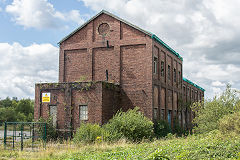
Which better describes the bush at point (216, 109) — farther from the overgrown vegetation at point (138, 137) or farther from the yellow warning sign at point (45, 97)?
the yellow warning sign at point (45, 97)

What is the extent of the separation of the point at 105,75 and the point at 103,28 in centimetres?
450

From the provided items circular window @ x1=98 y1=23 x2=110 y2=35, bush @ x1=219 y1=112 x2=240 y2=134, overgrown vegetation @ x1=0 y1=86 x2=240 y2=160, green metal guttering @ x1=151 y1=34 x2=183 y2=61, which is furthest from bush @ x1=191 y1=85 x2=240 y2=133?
circular window @ x1=98 y1=23 x2=110 y2=35

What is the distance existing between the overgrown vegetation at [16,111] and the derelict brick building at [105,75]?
26.7 metres

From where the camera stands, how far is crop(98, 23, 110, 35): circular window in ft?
89.6

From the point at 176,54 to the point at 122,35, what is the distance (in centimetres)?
1007

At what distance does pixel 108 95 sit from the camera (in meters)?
24.1

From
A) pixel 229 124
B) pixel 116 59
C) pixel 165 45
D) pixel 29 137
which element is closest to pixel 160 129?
pixel 116 59

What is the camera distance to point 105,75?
26.9 metres

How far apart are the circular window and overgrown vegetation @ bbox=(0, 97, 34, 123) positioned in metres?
30.2

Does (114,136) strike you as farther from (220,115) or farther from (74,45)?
(74,45)

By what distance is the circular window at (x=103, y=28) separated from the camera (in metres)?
27.3

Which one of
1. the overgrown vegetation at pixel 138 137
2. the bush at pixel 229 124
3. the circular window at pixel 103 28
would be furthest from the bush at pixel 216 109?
the circular window at pixel 103 28

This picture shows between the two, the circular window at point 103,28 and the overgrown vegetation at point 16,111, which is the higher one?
the circular window at point 103,28

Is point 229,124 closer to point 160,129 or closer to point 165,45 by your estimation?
point 160,129
